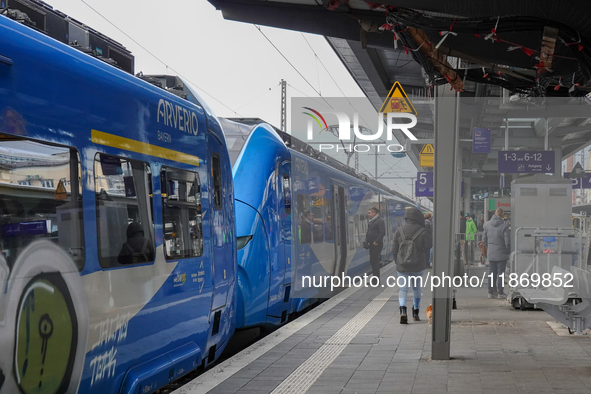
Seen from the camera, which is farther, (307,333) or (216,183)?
(307,333)

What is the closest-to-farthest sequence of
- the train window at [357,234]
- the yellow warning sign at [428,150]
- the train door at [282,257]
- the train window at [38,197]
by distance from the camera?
the train window at [38,197]
the train door at [282,257]
the train window at [357,234]
the yellow warning sign at [428,150]

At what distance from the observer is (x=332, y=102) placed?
24594 mm

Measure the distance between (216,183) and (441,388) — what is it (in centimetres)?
286

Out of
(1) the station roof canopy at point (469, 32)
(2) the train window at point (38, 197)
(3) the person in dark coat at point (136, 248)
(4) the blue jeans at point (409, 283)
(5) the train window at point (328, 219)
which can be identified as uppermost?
(1) the station roof canopy at point (469, 32)

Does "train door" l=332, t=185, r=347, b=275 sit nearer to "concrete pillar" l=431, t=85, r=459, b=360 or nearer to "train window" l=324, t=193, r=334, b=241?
"train window" l=324, t=193, r=334, b=241

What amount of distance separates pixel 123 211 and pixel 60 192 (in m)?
0.84

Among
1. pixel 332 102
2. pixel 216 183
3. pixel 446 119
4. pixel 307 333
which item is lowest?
pixel 307 333

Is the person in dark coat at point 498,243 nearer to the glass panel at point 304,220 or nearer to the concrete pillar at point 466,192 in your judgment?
the glass panel at point 304,220

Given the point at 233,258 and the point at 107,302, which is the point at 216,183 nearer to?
the point at 233,258

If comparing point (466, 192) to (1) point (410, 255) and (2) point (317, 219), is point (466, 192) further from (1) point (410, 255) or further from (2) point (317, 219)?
(1) point (410, 255)

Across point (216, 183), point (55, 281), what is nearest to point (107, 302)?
point (55, 281)

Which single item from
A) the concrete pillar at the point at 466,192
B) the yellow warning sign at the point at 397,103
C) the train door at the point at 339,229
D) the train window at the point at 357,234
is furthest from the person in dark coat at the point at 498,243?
the concrete pillar at the point at 466,192

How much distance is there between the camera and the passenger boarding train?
376cm

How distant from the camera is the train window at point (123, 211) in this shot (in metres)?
4.64
